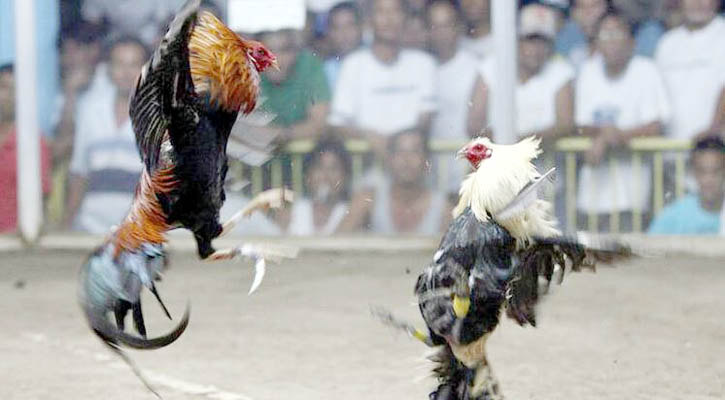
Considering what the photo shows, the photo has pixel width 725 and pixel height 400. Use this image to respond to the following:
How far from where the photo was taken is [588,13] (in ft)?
29.7

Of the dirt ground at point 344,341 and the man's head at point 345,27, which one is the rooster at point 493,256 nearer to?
the dirt ground at point 344,341

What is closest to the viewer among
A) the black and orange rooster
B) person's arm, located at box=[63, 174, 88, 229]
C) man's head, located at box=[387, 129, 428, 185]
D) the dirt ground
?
the black and orange rooster

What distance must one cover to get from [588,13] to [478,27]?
32.3 inches

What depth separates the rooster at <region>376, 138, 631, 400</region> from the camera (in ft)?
11.7

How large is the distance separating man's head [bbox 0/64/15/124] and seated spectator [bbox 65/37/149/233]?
1.98 ft

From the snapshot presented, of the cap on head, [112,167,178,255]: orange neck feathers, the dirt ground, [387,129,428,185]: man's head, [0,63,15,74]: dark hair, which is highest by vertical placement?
[0,63,15,74]: dark hair

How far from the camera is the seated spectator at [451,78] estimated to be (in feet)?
30.9

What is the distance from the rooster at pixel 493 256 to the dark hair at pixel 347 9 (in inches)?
236

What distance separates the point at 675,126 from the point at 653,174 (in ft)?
1.23

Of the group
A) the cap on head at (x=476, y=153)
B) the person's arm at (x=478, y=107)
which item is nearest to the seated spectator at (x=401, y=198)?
the person's arm at (x=478, y=107)

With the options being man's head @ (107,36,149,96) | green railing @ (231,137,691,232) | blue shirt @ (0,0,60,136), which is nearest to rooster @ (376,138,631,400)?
green railing @ (231,137,691,232)

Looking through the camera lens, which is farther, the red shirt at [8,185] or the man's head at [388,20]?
the red shirt at [8,185]

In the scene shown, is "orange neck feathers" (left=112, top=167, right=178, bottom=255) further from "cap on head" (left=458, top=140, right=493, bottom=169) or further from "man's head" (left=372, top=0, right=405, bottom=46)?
"man's head" (left=372, top=0, right=405, bottom=46)

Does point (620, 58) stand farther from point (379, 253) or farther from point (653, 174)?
point (379, 253)
